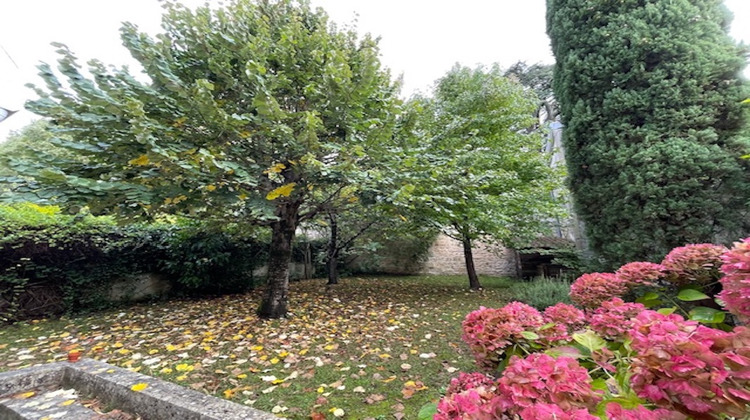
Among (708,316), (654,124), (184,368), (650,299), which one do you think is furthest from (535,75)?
(184,368)

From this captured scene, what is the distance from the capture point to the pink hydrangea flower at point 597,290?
1905 millimetres

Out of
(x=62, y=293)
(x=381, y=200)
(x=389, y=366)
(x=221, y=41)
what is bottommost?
(x=389, y=366)

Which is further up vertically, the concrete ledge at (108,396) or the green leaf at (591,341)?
the green leaf at (591,341)

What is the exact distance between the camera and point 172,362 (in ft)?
9.24

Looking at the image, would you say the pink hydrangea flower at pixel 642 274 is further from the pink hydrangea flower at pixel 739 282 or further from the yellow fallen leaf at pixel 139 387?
the yellow fallen leaf at pixel 139 387

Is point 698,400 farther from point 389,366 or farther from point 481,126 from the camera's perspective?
point 481,126

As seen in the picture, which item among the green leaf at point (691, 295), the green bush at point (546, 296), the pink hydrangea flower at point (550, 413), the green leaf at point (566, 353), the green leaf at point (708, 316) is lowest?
the green bush at point (546, 296)

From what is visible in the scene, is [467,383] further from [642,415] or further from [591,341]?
[642,415]

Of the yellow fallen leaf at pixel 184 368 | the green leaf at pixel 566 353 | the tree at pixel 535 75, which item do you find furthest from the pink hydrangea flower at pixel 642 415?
the tree at pixel 535 75

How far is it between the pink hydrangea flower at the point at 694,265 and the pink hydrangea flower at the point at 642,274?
5 cm

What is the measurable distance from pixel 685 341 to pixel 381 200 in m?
3.31

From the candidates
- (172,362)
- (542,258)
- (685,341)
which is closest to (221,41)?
(172,362)

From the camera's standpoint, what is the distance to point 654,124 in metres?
3.72

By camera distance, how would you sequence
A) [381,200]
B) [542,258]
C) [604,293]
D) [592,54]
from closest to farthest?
[604,293]
[381,200]
[592,54]
[542,258]
